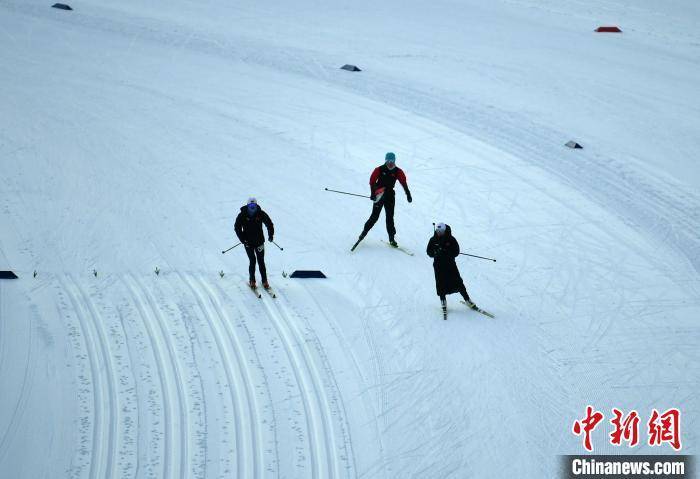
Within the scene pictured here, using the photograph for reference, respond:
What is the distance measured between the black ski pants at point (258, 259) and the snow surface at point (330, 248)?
461mm

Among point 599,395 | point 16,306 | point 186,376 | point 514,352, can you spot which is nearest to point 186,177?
point 16,306

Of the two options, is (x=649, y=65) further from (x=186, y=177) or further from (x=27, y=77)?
(x=27, y=77)

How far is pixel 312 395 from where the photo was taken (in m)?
8.21

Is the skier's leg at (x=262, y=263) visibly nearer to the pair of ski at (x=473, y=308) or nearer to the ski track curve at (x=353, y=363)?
the ski track curve at (x=353, y=363)

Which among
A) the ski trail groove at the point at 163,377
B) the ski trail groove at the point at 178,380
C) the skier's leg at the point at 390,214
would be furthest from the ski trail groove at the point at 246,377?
the skier's leg at the point at 390,214

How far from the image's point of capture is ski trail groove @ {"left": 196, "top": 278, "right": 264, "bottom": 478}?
7.33 m

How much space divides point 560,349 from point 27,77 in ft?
46.3

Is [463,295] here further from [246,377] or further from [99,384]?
[99,384]

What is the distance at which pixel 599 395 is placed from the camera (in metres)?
8.35

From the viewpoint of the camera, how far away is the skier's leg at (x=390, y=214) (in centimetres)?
1084

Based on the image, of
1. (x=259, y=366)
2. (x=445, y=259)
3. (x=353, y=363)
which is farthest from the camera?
(x=445, y=259)

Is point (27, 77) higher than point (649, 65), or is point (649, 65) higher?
point (649, 65)

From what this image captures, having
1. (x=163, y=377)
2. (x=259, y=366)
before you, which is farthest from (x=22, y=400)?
(x=259, y=366)

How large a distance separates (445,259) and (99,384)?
14.4 feet
